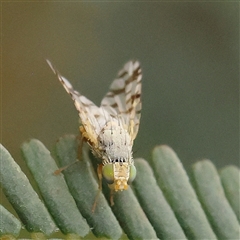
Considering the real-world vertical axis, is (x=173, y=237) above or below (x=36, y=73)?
below

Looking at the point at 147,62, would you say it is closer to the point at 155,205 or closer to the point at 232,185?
the point at 232,185

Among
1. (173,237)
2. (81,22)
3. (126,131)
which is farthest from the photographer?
(81,22)

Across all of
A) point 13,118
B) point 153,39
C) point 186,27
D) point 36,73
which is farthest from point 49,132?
point 186,27

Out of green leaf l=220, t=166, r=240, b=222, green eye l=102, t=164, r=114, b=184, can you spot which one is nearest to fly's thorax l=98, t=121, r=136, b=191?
green eye l=102, t=164, r=114, b=184

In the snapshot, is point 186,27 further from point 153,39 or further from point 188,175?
point 188,175

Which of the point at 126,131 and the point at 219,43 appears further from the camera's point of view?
the point at 219,43

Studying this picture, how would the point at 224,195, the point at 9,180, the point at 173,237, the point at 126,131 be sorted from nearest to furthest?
the point at 9,180, the point at 173,237, the point at 224,195, the point at 126,131

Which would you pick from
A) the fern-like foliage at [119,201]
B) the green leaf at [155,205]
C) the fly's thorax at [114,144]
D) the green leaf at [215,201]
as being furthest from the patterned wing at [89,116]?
the green leaf at [215,201]

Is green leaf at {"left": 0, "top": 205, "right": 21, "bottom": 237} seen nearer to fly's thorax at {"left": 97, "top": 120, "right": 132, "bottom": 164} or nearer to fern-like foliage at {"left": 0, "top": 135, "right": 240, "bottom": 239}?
fern-like foliage at {"left": 0, "top": 135, "right": 240, "bottom": 239}
